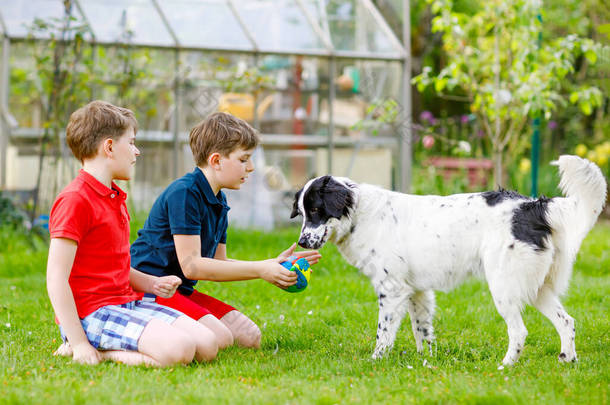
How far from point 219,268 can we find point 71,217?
2.69 ft

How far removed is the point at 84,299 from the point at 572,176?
8.52 ft

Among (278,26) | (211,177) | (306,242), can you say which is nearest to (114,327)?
(211,177)

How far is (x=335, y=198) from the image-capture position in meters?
3.74

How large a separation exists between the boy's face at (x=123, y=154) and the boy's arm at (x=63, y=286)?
480mm

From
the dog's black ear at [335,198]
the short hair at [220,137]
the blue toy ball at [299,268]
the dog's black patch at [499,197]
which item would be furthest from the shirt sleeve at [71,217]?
the dog's black patch at [499,197]

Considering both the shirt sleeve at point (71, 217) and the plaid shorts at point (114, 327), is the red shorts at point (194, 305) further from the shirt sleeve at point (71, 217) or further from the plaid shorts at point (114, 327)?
the shirt sleeve at point (71, 217)

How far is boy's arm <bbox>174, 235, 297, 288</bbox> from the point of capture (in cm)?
362

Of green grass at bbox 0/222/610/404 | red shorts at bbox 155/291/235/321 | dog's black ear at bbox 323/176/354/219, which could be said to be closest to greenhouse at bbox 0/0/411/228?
green grass at bbox 0/222/610/404

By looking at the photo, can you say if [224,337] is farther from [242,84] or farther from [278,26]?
[278,26]

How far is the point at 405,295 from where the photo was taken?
12.4ft

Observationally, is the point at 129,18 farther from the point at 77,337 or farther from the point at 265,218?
the point at 77,337

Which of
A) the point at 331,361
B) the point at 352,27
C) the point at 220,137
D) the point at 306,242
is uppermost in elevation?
the point at 352,27

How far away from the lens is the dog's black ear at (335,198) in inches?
147

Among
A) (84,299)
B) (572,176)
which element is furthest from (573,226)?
(84,299)
